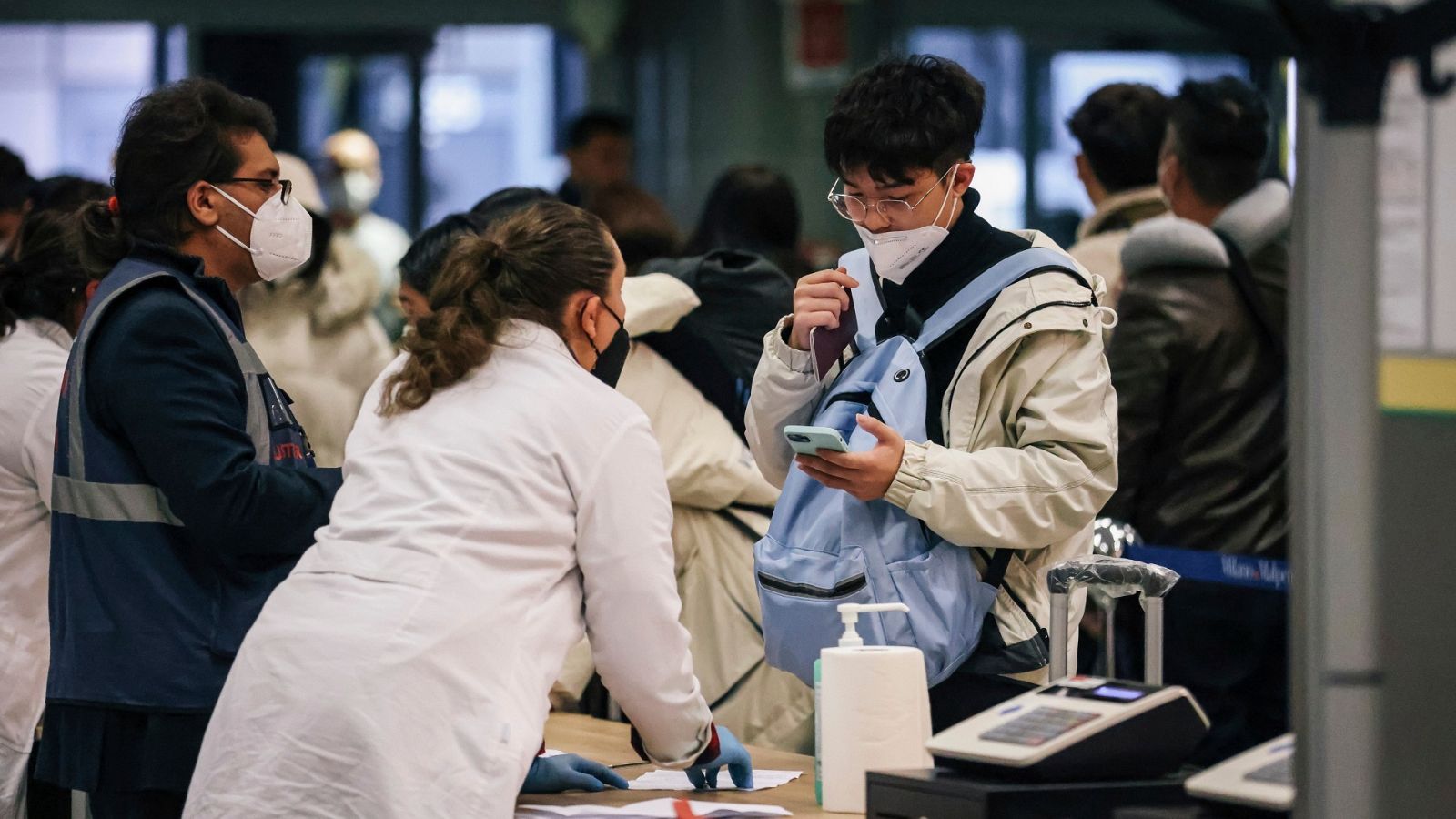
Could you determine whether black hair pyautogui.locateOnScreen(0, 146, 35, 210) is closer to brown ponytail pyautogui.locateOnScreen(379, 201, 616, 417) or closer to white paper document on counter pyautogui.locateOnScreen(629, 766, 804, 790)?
brown ponytail pyautogui.locateOnScreen(379, 201, 616, 417)

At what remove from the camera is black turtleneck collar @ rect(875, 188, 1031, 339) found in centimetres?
247

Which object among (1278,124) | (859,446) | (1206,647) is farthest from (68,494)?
(1278,124)

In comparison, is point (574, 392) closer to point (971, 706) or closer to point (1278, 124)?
point (971, 706)

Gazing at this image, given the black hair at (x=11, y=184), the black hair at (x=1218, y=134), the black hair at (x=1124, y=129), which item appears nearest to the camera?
the black hair at (x=1218, y=134)

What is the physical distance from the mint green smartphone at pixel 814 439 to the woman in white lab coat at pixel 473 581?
18 centimetres

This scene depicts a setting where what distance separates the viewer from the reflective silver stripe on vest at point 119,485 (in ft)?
7.93

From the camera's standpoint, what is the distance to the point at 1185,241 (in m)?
3.73

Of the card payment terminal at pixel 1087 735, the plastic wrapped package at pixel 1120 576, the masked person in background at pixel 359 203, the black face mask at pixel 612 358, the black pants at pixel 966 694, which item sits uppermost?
the masked person in background at pixel 359 203

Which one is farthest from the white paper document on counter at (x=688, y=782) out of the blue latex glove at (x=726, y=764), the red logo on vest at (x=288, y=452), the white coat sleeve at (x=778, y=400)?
the red logo on vest at (x=288, y=452)

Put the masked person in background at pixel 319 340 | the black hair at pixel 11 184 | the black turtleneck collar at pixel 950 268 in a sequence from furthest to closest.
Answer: the masked person in background at pixel 319 340 → the black hair at pixel 11 184 → the black turtleneck collar at pixel 950 268

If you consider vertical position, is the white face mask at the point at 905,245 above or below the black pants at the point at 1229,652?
above

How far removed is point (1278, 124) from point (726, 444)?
179 cm

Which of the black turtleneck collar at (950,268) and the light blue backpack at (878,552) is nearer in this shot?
the light blue backpack at (878,552)

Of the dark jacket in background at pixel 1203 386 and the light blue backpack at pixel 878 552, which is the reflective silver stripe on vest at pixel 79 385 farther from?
the dark jacket in background at pixel 1203 386
